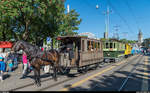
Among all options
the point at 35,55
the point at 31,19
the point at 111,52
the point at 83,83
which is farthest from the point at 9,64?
the point at 111,52

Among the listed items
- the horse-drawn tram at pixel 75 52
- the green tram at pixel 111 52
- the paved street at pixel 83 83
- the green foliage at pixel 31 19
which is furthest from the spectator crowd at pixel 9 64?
the green tram at pixel 111 52

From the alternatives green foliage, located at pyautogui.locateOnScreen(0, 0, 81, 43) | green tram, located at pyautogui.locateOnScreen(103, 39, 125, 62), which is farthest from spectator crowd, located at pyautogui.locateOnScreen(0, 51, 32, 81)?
green tram, located at pyautogui.locateOnScreen(103, 39, 125, 62)

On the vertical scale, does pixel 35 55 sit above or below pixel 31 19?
below

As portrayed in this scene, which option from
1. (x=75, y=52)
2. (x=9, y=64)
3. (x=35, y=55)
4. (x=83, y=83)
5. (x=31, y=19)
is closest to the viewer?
(x=35, y=55)

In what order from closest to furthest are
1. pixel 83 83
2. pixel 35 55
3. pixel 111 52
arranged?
pixel 35 55
pixel 83 83
pixel 111 52

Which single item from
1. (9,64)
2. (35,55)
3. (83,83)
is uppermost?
(35,55)

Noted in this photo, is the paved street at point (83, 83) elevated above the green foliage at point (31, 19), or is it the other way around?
the green foliage at point (31, 19)

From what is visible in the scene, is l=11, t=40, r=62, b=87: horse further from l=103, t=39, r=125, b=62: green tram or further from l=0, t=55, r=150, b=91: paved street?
l=103, t=39, r=125, b=62: green tram

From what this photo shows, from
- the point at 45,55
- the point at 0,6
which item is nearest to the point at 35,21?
the point at 0,6

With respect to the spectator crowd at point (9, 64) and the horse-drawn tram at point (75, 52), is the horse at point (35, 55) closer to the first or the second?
the spectator crowd at point (9, 64)

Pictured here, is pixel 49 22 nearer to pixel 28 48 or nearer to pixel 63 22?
pixel 63 22

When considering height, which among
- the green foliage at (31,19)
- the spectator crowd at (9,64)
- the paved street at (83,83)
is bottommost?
the paved street at (83,83)

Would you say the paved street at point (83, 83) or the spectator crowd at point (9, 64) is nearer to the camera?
the paved street at point (83, 83)

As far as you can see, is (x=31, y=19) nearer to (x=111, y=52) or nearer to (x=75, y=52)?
(x=75, y=52)
